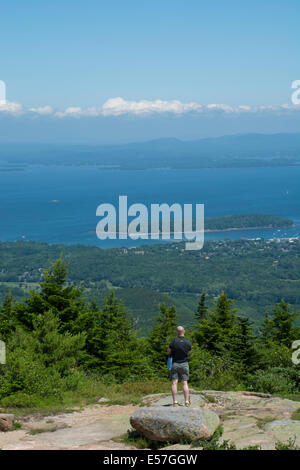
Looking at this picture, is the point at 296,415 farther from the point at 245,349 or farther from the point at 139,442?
the point at 245,349

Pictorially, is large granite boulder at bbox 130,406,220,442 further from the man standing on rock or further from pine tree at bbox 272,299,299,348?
pine tree at bbox 272,299,299,348

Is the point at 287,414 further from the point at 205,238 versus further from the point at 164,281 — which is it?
the point at 205,238

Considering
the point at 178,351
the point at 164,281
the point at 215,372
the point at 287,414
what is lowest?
the point at 164,281

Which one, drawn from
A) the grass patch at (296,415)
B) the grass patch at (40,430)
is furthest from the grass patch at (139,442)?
the grass patch at (296,415)

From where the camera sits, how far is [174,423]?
9.38 metres

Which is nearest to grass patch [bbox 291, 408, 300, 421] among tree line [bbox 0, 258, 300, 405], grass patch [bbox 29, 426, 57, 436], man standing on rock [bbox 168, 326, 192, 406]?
man standing on rock [bbox 168, 326, 192, 406]

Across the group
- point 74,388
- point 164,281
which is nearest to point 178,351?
point 74,388

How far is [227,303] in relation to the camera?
26812mm

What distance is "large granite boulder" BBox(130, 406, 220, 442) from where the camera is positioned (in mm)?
9297

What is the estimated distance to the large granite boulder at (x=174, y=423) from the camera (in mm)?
9297

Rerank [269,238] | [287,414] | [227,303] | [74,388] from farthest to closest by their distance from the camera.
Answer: [269,238], [227,303], [74,388], [287,414]

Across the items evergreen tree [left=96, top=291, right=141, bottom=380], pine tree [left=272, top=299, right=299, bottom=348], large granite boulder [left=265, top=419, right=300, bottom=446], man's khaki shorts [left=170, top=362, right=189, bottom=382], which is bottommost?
pine tree [left=272, top=299, right=299, bottom=348]

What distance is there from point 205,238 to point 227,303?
139548 mm

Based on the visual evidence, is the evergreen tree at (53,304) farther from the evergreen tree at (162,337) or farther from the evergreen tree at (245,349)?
the evergreen tree at (245,349)
